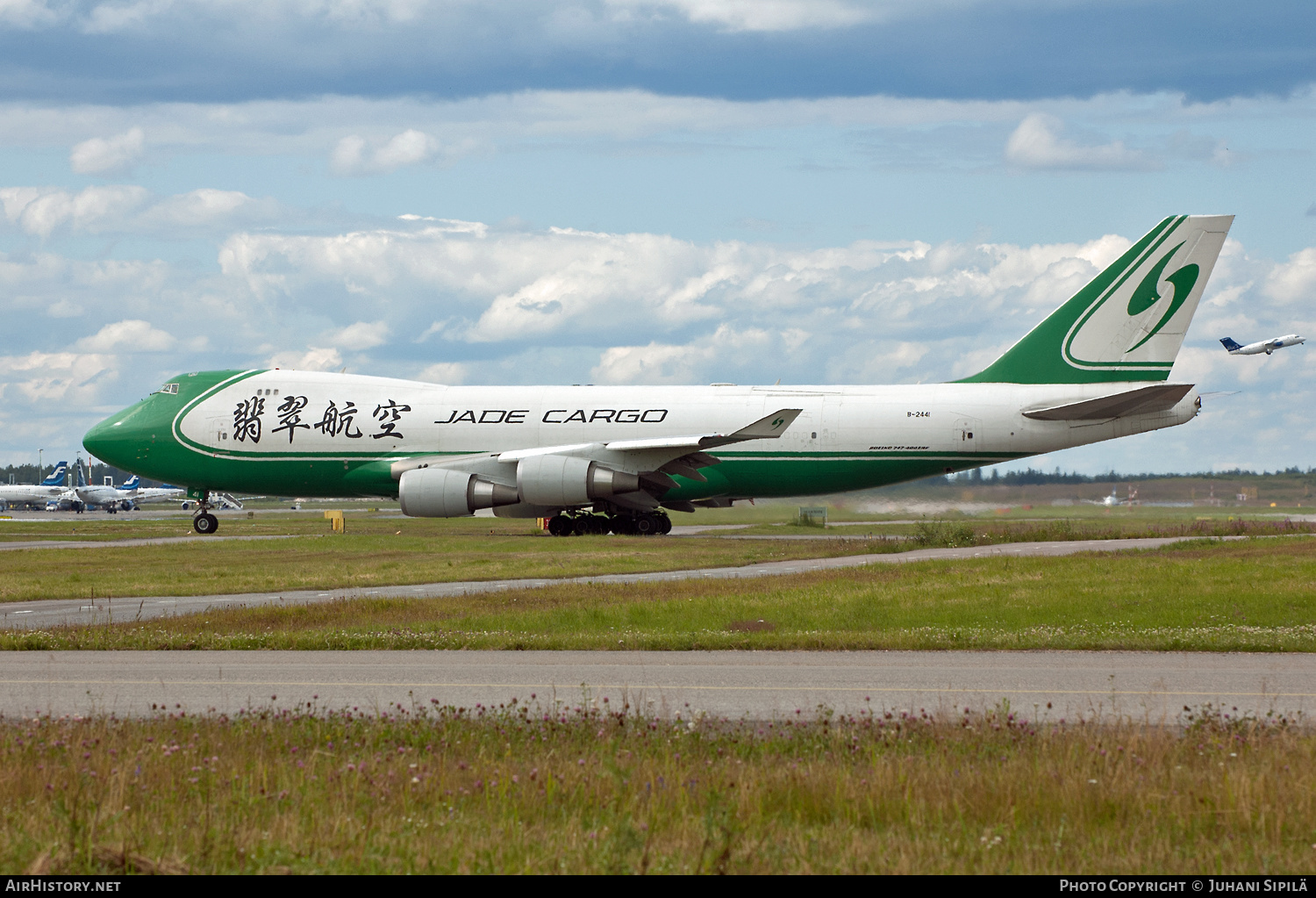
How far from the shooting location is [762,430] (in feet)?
127

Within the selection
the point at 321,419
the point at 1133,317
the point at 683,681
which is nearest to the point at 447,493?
the point at 321,419

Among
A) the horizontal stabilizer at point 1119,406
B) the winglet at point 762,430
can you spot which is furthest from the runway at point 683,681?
the horizontal stabilizer at point 1119,406

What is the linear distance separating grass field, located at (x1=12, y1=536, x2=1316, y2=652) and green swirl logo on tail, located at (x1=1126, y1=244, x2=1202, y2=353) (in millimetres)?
16277

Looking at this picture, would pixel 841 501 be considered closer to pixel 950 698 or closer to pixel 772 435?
pixel 772 435

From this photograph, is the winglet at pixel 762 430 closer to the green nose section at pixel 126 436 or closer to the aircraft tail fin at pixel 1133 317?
the aircraft tail fin at pixel 1133 317

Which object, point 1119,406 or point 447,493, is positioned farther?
point 447,493

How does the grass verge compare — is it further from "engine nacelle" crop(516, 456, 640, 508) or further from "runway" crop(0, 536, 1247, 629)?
"engine nacelle" crop(516, 456, 640, 508)

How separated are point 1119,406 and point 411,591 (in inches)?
928

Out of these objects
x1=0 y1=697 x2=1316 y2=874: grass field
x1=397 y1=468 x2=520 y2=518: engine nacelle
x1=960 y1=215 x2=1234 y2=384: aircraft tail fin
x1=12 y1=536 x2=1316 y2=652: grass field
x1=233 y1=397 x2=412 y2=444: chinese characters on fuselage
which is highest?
x1=960 y1=215 x2=1234 y2=384: aircraft tail fin

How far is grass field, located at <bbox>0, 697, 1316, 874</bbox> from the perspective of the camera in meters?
6.35

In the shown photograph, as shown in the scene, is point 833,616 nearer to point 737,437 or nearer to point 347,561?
point 347,561

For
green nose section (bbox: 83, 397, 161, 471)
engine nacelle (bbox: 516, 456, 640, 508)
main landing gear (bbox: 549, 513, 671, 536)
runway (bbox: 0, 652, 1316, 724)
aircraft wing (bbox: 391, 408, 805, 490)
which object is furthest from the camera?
green nose section (bbox: 83, 397, 161, 471)

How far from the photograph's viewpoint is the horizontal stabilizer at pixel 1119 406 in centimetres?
3744

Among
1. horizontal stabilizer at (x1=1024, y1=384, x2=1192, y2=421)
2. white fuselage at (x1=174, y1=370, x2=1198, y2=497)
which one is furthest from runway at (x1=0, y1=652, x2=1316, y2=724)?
white fuselage at (x1=174, y1=370, x2=1198, y2=497)
